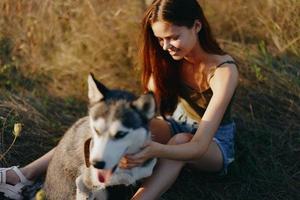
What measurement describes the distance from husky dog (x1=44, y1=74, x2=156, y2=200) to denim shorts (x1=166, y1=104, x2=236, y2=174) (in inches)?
22.7

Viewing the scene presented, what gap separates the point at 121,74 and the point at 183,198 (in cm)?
149

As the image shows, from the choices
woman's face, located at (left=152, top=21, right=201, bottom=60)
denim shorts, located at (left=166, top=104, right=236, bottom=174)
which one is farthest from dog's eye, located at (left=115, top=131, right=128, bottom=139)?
denim shorts, located at (left=166, top=104, right=236, bottom=174)

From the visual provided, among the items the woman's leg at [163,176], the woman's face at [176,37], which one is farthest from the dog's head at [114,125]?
the woman's face at [176,37]

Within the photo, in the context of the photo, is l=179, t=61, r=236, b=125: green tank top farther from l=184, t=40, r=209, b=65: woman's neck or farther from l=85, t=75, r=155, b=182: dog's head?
l=85, t=75, r=155, b=182: dog's head

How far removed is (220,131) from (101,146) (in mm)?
1191

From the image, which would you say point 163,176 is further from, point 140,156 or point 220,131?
point 220,131

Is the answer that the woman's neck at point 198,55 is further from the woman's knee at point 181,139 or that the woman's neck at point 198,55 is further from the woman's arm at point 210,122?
the woman's knee at point 181,139

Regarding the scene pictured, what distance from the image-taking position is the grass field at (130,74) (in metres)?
3.57

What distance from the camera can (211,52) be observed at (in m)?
3.24

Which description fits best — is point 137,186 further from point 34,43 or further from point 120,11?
point 34,43

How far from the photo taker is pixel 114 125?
2.36 m

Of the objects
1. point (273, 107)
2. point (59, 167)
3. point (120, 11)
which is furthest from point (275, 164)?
point (120, 11)

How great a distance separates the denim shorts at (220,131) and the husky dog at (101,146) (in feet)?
1.89

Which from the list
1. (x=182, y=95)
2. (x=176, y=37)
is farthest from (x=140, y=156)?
(x=182, y=95)
